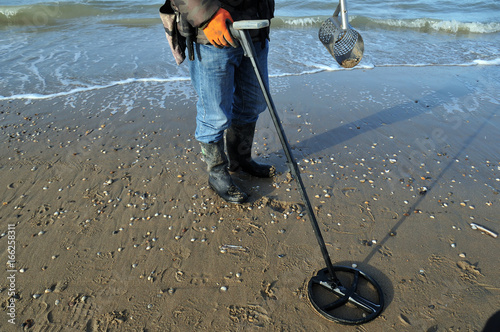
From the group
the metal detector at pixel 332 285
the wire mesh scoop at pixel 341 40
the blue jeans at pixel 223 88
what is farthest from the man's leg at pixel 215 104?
the wire mesh scoop at pixel 341 40

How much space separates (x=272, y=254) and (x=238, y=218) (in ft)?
1.54

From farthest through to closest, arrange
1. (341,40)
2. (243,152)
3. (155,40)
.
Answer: (155,40)
(243,152)
(341,40)

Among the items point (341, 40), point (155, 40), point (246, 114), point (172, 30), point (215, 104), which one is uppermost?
point (172, 30)

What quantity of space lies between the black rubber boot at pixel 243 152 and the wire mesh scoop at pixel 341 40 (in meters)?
0.92

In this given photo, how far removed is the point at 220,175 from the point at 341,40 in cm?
143

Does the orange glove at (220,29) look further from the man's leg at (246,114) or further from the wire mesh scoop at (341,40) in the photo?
the wire mesh scoop at (341,40)

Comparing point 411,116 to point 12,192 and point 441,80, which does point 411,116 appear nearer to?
point 441,80

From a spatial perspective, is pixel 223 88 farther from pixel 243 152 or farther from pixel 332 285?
pixel 332 285

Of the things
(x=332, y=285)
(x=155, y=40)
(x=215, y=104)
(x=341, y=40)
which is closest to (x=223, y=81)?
(x=215, y=104)

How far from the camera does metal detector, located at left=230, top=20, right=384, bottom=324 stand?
191 cm

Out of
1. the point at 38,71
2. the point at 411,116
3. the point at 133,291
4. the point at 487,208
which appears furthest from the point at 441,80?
the point at 38,71

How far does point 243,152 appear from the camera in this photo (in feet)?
10.6

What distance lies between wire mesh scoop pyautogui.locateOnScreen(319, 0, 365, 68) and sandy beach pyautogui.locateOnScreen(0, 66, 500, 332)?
1.09m

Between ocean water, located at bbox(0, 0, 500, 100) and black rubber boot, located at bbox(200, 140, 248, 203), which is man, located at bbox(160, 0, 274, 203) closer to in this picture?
black rubber boot, located at bbox(200, 140, 248, 203)
